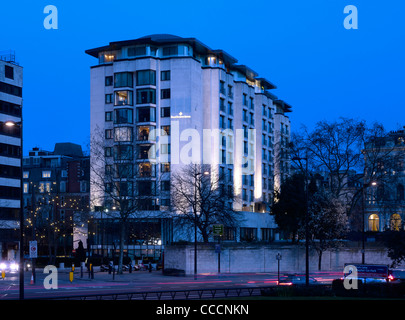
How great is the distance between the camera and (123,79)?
9125cm

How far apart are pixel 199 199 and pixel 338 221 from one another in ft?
53.5

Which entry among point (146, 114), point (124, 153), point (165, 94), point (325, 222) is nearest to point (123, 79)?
point (146, 114)

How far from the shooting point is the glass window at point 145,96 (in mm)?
90188

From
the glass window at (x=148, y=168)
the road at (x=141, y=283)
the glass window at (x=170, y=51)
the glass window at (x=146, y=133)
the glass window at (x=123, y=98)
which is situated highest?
the glass window at (x=170, y=51)

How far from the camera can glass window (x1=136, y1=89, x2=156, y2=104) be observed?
296ft

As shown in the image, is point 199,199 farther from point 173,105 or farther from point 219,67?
point 219,67

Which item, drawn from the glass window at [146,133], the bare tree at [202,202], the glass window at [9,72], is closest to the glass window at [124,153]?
the bare tree at [202,202]

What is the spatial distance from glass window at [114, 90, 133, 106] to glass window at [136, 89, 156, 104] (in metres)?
1.28

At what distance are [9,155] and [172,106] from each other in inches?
976

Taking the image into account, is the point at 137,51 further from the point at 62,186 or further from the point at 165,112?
the point at 62,186

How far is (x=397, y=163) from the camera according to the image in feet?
252

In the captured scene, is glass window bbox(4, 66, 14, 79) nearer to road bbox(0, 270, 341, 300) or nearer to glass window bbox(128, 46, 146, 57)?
glass window bbox(128, 46, 146, 57)

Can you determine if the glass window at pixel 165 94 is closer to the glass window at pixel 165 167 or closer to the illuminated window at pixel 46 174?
the glass window at pixel 165 167
